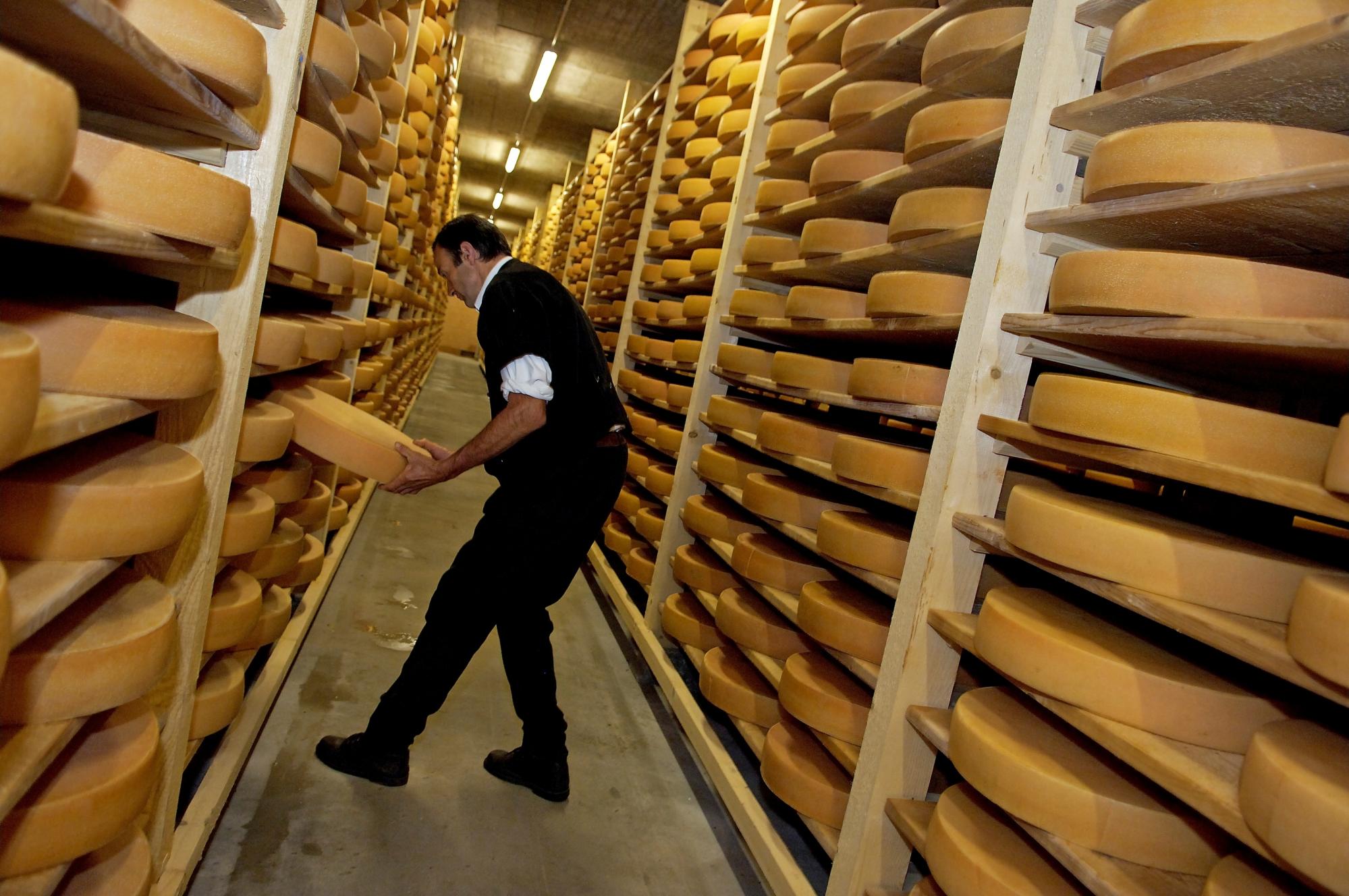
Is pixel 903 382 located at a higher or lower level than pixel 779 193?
lower

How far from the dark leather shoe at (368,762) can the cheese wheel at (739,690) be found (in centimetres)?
85

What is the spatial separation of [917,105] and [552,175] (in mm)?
16028

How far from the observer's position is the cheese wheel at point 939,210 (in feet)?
6.46

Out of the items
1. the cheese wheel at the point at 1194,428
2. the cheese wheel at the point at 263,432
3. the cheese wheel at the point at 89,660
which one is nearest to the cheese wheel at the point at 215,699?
the cheese wheel at the point at 263,432

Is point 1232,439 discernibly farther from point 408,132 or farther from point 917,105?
point 408,132

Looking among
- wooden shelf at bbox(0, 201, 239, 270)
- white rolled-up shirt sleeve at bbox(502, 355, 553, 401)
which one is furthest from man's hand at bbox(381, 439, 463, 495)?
wooden shelf at bbox(0, 201, 239, 270)

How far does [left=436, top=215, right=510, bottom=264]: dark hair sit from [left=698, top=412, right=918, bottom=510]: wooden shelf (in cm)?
93

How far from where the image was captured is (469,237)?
2.59m

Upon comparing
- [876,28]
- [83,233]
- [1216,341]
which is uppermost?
[876,28]

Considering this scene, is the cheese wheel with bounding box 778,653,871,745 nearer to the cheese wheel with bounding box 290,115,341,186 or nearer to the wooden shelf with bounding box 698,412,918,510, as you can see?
the wooden shelf with bounding box 698,412,918,510

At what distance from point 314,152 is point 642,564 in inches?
92.4

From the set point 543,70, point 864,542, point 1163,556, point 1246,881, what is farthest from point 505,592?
point 543,70

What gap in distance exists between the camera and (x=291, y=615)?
3041 mm

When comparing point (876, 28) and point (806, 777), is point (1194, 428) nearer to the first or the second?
point (806, 777)
